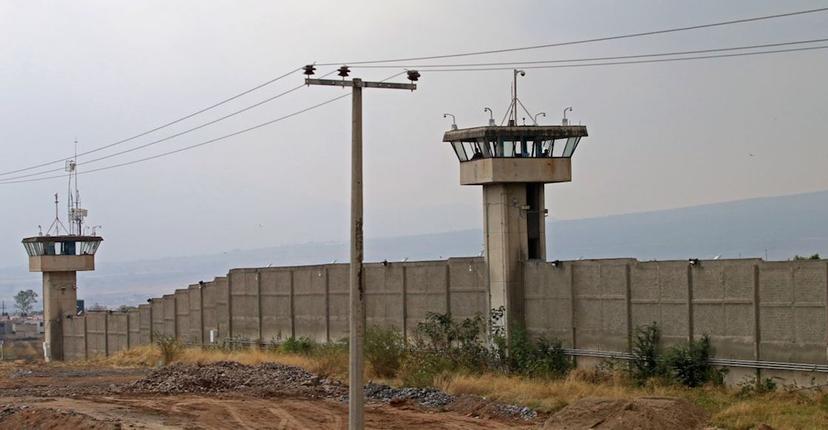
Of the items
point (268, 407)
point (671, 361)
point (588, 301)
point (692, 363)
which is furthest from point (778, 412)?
point (268, 407)

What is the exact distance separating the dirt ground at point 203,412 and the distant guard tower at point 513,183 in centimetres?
731

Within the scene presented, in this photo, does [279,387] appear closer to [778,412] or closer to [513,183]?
[513,183]

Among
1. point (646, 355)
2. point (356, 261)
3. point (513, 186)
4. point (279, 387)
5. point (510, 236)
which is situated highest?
point (513, 186)

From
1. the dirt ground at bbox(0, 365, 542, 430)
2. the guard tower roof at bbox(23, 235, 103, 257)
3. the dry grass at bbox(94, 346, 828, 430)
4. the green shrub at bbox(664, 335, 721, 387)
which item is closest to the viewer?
the dry grass at bbox(94, 346, 828, 430)

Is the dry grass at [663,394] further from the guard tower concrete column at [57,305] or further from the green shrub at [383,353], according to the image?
the guard tower concrete column at [57,305]

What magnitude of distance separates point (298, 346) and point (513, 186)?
12.2 m

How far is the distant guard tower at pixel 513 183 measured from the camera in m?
33.7

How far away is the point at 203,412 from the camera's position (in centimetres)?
2642

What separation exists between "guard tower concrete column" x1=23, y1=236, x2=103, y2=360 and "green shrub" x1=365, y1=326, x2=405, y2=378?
42046mm

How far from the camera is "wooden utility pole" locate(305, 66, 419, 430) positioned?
19.7 metres

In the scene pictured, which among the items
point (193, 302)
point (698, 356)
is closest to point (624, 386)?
point (698, 356)

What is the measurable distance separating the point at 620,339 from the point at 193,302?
27.2 metres

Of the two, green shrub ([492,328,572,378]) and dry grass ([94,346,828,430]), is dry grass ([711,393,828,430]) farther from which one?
green shrub ([492,328,572,378])

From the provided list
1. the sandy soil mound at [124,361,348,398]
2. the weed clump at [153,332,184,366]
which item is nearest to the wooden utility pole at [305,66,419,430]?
the sandy soil mound at [124,361,348,398]
